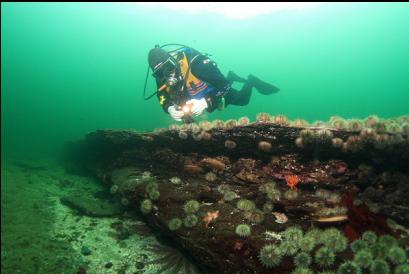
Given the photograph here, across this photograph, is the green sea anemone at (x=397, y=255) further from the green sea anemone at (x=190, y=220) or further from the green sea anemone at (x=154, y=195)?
the green sea anemone at (x=154, y=195)

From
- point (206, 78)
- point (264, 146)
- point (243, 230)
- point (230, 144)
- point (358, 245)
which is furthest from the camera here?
point (206, 78)

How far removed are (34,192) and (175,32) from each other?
8411cm

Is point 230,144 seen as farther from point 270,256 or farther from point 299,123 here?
point 270,256

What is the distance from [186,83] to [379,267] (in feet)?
21.4

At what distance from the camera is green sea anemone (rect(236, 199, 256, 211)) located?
21.7ft

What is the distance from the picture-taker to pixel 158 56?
8836 millimetres

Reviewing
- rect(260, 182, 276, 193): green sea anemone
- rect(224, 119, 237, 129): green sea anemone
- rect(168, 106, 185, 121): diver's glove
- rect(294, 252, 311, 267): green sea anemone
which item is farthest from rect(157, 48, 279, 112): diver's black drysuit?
rect(294, 252, 311, 267): green sea anemone

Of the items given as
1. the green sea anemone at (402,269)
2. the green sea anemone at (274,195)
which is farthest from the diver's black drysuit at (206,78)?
the green sea anemone at (402,269)

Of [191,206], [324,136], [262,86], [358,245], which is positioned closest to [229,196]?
[191,206]

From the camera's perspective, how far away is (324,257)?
518 cm

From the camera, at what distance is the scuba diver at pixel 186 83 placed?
8.62 m

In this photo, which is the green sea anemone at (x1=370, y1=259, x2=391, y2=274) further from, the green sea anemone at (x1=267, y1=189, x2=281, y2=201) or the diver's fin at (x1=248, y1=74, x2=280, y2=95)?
the diver's fin at (x1=248, y1=74, x2=280, y2=95)

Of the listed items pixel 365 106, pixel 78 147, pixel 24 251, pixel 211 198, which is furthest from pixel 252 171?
pixel 365 106

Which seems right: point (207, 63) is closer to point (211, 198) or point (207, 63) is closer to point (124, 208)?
point (211, 198)
